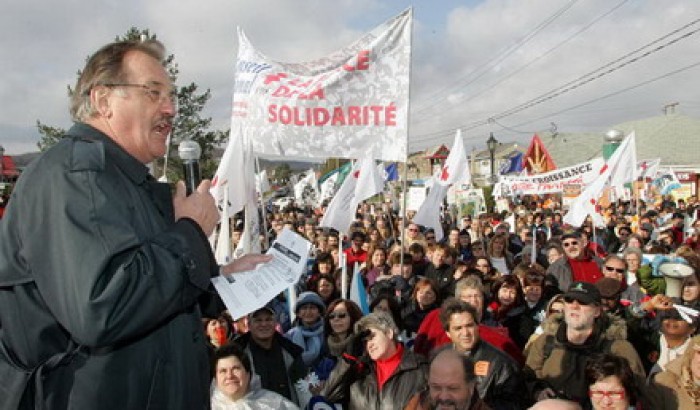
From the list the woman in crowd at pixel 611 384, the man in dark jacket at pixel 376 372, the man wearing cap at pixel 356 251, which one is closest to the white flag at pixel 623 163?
the man wearing cap at pixel 356 251

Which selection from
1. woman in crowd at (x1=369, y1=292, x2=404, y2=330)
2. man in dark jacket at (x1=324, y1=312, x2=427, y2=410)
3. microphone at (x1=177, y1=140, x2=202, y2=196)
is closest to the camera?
microphone at (x1=177, y1=140, x2=202, y2=196)

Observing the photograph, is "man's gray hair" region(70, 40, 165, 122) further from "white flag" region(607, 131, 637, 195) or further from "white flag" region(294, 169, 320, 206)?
"white flag" region(294, 169, 320, 206)

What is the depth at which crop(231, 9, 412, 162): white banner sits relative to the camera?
263 inches

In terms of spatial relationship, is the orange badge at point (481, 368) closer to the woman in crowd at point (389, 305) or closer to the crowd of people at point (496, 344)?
the crowd of people at point (496, 344)

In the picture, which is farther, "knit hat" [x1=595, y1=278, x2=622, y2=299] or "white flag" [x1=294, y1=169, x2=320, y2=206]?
"white flag" [x1=294, y1=169, x2=320, y2=206]

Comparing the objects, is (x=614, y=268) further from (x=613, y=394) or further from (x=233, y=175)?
(x=233, y=175)

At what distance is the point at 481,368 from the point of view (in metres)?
4.12

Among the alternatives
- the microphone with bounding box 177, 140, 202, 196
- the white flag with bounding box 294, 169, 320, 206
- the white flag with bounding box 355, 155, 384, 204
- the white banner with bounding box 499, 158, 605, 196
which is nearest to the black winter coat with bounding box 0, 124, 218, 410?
the microphone with bounding box 177, 140, 202, 196

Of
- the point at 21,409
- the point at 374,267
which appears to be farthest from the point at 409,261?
the point at 21,409

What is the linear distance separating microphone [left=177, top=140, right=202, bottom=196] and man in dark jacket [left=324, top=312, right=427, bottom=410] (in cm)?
203

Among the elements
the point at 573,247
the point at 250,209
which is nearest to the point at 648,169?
the point at 573,247

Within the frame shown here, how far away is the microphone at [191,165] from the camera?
2.31 metres

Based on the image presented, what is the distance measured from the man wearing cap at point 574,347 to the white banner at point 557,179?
28.5 feet

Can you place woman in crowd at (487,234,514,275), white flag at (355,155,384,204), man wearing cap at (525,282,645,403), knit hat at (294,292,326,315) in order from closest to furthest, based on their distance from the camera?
man wearing cap at (525,282,645,403) → knit hat at (294,292,326,315) → white flag at (355,155,384,204) → woman in crowd at (487,234,514,275)
